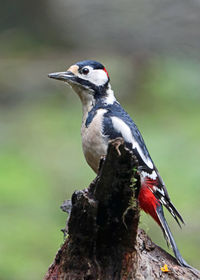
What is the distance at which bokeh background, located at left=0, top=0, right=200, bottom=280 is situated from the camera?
7.36m

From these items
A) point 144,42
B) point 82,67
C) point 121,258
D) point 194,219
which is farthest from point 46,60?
point 121,258

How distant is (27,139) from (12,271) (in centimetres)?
385

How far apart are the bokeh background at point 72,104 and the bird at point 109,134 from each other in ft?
5.92

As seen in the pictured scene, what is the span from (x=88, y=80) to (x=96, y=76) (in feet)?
0.23

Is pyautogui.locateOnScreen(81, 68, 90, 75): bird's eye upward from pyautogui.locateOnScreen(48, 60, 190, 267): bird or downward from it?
upward

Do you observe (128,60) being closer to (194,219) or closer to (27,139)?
(27,139)

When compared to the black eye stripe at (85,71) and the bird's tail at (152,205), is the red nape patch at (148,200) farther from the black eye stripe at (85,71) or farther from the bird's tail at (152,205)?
the black eye stripe at (85,71)

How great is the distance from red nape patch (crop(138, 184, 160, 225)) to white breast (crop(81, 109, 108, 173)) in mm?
357

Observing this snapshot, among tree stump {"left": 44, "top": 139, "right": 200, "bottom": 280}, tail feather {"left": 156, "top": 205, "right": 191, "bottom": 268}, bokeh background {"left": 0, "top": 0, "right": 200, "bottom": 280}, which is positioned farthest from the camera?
bokeh background {"left": 0, "top": 0, "right": 200, "bottom": 280}

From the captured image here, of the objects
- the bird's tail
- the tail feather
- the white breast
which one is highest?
the white breast

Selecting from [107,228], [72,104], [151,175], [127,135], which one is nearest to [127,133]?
[127,135]

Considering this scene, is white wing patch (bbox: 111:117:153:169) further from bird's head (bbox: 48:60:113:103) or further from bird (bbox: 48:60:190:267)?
bird's head (bbox: 48:60:113:103)

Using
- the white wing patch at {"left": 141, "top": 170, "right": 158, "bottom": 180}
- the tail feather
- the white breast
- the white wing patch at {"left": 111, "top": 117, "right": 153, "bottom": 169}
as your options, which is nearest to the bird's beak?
the white breast

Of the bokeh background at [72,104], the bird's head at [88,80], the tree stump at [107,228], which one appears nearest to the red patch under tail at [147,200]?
the tree stump at [107,228]
